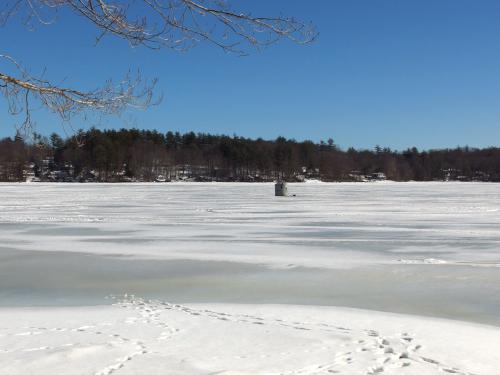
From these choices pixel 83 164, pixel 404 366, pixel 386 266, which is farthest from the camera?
pixel 83 164

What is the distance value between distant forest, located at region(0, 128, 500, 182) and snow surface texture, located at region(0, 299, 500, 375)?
68565mm

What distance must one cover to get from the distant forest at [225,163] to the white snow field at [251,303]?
Result: 6414cm

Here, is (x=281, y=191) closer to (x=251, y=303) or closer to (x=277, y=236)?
(x=277, y=236)

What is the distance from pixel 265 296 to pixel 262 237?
549 centimetres

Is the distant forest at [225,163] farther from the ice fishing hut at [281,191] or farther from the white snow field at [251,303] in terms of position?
the white snow field at [251,303]

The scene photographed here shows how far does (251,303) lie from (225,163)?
101 m

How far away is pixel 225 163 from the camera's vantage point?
4190 inches

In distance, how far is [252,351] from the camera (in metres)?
4.15

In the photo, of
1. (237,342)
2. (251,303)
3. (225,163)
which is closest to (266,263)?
(251,303)

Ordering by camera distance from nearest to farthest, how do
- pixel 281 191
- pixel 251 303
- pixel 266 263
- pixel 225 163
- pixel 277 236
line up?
pixel 251 303, pixel 266 263, pixel 277 236, pixel 281 191, pixel 225 163

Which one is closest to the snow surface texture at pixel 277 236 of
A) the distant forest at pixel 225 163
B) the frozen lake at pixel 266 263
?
the frozen lake at pixel 266 263

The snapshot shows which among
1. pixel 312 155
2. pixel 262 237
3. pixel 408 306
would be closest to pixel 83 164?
pixel 312 155

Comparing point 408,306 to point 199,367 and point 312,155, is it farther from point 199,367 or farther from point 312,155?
point 312,155

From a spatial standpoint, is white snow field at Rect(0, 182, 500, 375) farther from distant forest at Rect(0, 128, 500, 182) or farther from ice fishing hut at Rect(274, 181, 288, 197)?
distant forest at Rect(0, 128, 500, 182)
